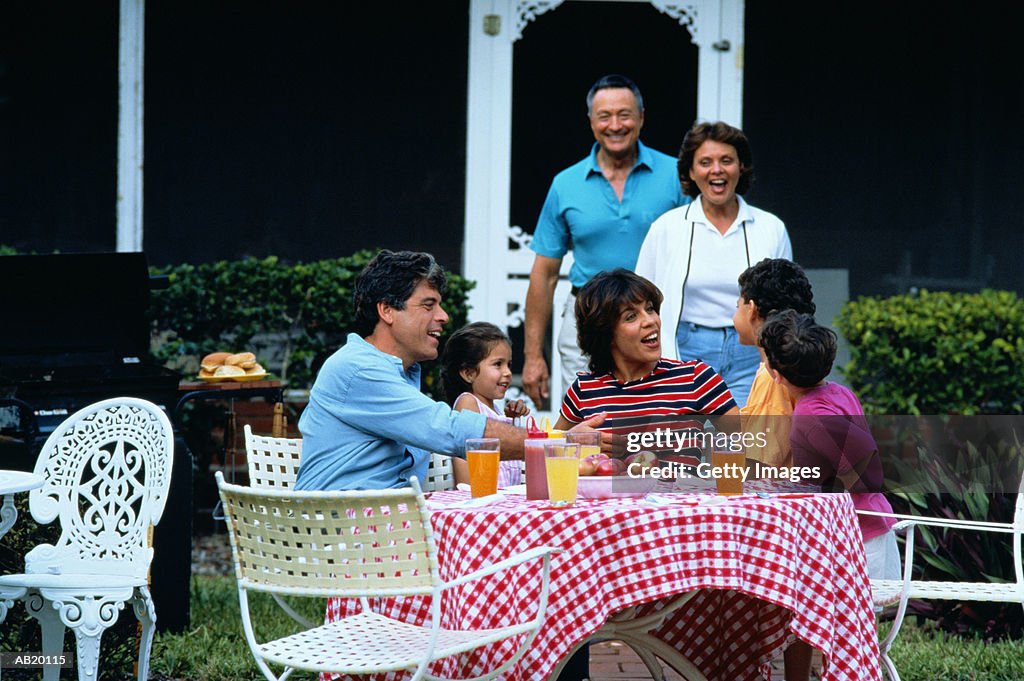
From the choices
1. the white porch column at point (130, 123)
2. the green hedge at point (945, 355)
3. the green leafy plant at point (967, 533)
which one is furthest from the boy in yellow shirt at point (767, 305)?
the white porch column at point (130, 123)

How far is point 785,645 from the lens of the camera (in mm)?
4145

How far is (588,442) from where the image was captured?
369 centimetres

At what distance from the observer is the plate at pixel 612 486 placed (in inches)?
145

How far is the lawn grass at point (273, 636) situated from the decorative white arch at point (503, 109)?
2.57m

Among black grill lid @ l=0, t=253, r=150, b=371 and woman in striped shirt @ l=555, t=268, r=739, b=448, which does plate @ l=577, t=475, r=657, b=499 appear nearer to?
woman in striped shirt @ l=555, t=268, r=739, b=448

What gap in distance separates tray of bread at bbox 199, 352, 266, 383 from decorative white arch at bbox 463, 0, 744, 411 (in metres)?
1.97

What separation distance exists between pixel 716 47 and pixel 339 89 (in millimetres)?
2137

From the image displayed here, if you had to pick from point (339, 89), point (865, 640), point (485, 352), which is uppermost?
point (339, 89)

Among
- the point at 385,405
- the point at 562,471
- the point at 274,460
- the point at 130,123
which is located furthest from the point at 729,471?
the point at 130,123

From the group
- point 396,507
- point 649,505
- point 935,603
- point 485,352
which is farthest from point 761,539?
point 935,603

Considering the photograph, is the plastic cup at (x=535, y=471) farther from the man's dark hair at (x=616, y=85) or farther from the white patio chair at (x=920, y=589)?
the man's dark hair at (x=616, y=85)

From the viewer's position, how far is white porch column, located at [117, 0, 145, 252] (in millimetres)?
7801

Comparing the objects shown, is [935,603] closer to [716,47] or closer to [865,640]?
[865,640]

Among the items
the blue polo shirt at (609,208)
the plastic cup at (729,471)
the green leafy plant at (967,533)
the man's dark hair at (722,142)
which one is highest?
the man's dark hair at (722,142)
